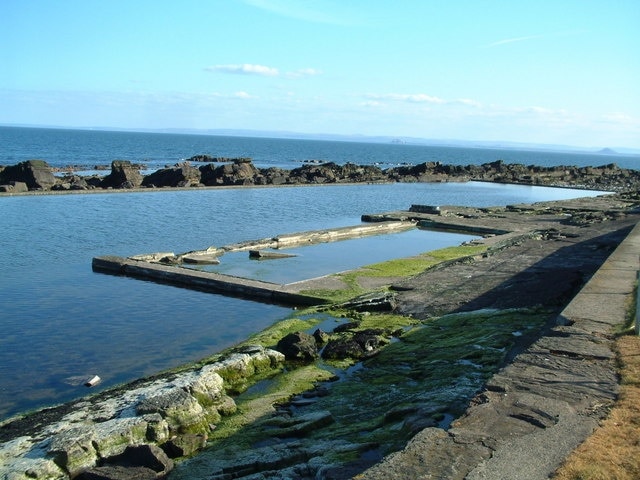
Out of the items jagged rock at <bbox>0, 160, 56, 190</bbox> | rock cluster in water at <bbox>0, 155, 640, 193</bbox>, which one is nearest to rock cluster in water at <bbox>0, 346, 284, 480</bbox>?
rock cluster in water at <bbox>0, 155, 640, 193</bbox>

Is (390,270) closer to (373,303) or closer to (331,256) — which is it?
(331,256)

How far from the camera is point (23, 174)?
47719mm

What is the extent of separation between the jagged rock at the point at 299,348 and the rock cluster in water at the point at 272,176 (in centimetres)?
3727

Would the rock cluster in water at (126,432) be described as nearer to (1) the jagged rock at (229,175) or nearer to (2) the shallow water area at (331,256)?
(2) the shallow water area at (331,256)

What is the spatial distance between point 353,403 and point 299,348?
2706mm

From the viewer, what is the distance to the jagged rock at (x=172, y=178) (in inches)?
2164

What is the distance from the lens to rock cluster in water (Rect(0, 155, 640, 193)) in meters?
48.1

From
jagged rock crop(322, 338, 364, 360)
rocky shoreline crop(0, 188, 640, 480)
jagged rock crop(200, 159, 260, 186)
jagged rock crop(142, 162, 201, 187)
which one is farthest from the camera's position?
jagged rock crop(200, 159, 260, 186)

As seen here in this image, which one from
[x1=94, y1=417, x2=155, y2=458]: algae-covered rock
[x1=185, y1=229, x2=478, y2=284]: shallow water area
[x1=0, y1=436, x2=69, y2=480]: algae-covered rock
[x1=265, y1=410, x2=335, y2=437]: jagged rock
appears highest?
[x1=265, y1=410, x2=335, y2=437]: jagged rock

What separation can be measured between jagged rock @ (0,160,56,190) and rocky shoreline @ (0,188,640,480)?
36821mm

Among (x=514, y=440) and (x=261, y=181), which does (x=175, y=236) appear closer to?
(x=514, y=440)

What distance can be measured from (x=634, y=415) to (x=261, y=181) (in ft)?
179

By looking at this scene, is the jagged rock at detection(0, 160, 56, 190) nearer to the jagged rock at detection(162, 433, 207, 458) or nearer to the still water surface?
the still water surface

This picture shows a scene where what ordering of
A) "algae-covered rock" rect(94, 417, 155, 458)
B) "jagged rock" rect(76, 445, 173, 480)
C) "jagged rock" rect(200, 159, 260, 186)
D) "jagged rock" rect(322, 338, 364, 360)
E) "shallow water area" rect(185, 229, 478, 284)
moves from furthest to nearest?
"jagged rock" rect(200, 159, 260, 186), "shallow water area" rect(185, 229, 478, 284), "jagged rock" rect(322, 338, 364, 360), "algae-covered rock" rect(94, 417, 155, 458), "jagged rock" rect(76, 445, 173, 480)
